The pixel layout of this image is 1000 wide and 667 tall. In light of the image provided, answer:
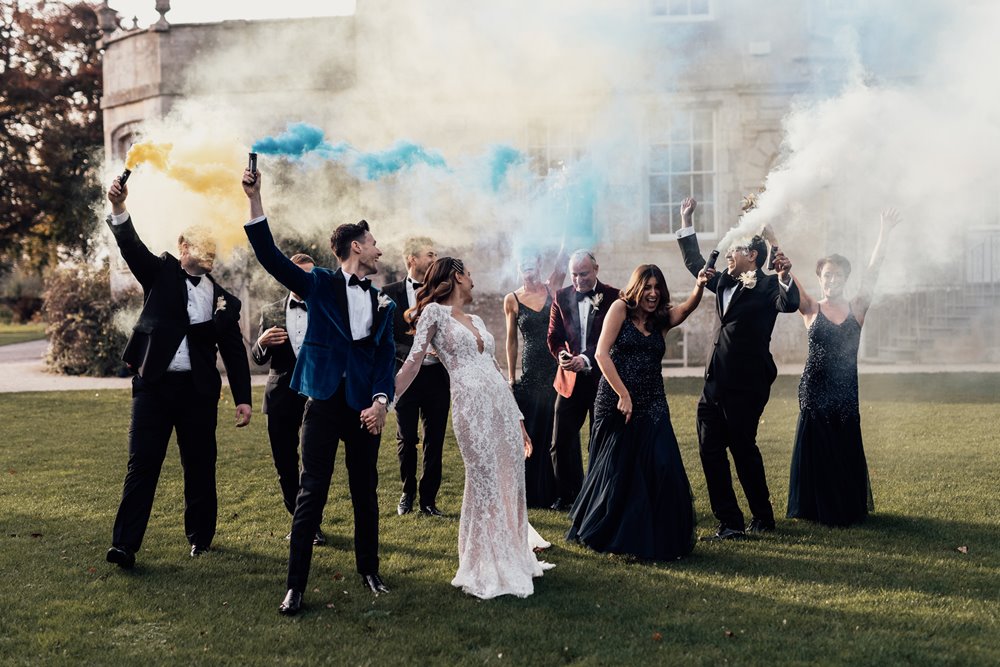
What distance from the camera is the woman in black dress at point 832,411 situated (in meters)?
7.57

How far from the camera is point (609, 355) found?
273 inches

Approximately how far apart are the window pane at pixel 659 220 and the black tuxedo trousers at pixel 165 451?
13944 millimetres

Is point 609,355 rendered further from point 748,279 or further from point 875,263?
→ point 875,263

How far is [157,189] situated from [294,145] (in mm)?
1023

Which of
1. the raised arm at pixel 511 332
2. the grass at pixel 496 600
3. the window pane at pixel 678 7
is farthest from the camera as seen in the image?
the window pane at pixel 678 7

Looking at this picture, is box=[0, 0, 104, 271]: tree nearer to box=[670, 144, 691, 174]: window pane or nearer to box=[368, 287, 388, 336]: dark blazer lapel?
box=[670, 144, 691, 174]: window pane

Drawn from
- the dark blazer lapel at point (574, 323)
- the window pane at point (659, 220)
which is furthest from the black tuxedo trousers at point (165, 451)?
the window pane at point (659, 220)

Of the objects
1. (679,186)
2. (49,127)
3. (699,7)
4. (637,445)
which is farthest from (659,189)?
(49,127)

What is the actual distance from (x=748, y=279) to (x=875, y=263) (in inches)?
41.6

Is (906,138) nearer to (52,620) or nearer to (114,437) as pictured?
(114,437)

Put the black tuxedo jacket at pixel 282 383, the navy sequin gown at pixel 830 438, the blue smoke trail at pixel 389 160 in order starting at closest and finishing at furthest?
the black tuxedo jacket at pixel 282 383
the navy sequin gown at pixel 830 438
the blue smoke trail at pixel 389 160

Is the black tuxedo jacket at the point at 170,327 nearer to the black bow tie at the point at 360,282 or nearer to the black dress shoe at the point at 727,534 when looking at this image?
the black bow tie at the point at 360,282

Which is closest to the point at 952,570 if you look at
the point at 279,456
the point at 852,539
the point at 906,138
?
the point at 852,539

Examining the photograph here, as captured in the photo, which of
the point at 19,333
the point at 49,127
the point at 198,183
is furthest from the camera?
the point at 19,333
